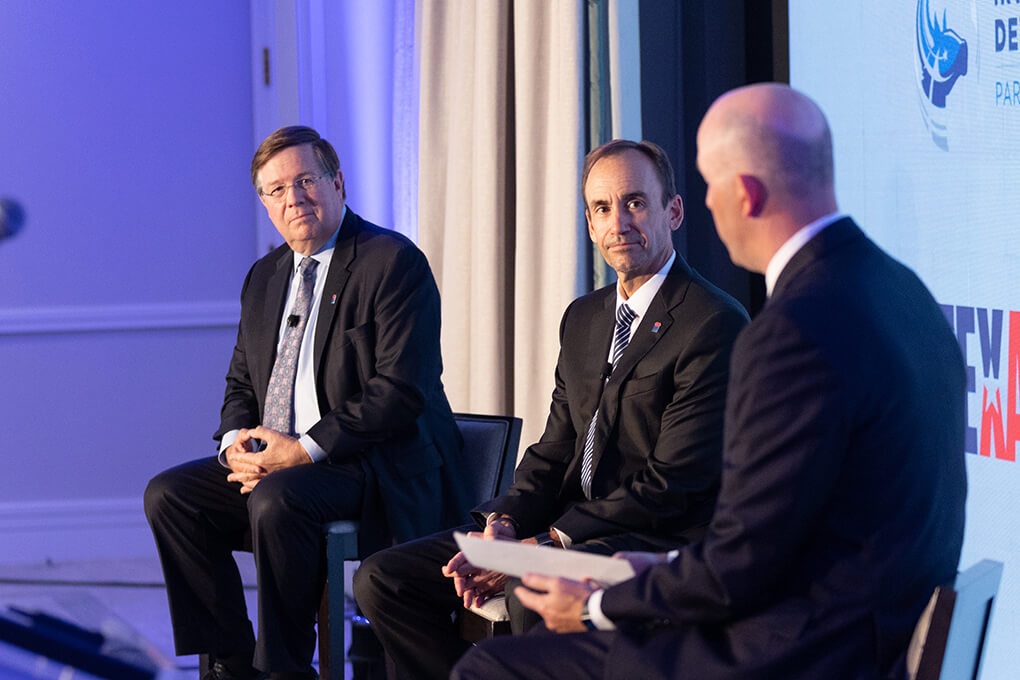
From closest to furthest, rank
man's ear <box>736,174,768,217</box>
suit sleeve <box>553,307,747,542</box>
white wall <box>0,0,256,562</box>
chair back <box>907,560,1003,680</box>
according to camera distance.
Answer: chair back <box>907,560,1003,680</box>, man's ear <box>736,174,768,217</box>, suit sleeve <box>553,307,747,542</box>, white wall <box>0,0,256,562</box>

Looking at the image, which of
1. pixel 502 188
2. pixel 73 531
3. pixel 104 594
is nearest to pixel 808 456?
pixel 502 188

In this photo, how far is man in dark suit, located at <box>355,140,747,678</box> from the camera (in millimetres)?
2189

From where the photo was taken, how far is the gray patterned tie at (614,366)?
2.34 metres

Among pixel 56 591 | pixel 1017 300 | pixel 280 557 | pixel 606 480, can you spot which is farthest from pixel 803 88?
pixel 56 591

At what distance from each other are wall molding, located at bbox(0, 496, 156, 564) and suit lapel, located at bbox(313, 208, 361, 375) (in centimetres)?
194

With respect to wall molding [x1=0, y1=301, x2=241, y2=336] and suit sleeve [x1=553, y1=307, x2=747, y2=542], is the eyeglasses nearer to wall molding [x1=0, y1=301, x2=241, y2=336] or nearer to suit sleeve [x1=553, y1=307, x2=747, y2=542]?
suit sleeve [x1=553, y1=307, x2=747, y2=542]

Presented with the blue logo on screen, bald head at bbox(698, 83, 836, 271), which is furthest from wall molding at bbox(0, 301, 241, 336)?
bald head at bbox(698, 83, 836, 271)

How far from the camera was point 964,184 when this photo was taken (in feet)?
7.79

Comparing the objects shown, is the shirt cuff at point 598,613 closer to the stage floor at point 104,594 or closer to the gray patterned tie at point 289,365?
the gray patterned tie at point 289,365

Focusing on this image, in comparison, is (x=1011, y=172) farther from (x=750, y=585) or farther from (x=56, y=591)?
(x=56, y=591)

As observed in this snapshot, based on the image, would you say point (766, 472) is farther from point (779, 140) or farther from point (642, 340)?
point (642, 340)

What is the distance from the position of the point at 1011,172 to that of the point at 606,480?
3.29ft

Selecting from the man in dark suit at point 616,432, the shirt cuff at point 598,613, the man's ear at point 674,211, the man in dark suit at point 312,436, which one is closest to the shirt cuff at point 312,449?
the man in dark suit at point 312,436

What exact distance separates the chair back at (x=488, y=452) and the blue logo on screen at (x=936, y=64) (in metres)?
1.17
